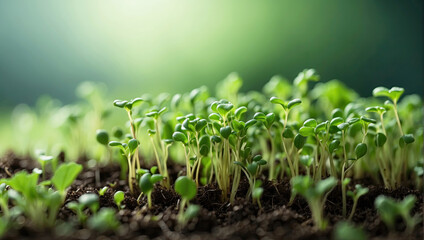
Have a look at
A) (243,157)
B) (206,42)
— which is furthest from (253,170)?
(206,42)

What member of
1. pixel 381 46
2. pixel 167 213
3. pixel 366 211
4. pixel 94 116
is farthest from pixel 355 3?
pixel 167 213

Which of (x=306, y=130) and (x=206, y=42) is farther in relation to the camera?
(x=206, y=42)

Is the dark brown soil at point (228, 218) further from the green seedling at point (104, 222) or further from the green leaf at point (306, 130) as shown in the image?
the green leaf at point (306, 130)

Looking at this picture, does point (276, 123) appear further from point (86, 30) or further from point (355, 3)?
point (86, 30)

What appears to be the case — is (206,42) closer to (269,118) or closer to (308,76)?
(308,76)

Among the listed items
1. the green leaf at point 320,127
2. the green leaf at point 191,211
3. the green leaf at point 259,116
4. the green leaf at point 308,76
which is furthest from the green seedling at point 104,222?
the green leaf at point 308,76

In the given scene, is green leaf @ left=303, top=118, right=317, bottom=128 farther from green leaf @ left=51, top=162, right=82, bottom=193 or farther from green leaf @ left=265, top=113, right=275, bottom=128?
green leaf @ left=51, top=162, right=82, bottom=193
